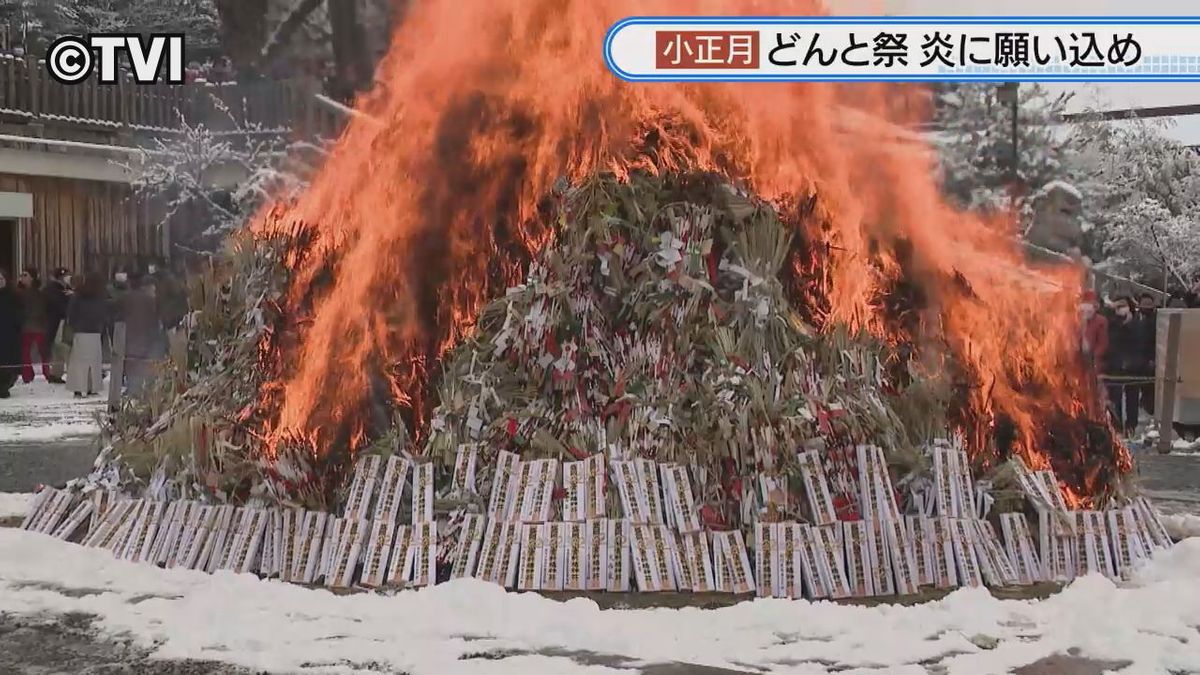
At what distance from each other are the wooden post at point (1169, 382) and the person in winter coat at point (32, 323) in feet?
46.0

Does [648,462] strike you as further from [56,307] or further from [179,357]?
[56,307]

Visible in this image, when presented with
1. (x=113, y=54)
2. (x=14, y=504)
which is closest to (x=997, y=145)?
(x=113, y=54)

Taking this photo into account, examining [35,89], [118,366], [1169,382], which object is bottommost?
[1169,382]

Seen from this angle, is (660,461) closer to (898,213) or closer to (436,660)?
(436,660)

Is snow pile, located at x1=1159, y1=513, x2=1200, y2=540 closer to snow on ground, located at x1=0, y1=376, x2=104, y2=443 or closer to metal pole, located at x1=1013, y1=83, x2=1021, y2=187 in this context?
snow on ground, located at x1=0, y1=376, x2=104, y2=443

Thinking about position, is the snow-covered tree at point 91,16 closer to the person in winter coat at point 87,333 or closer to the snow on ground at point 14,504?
the person in winter coat at point 87,333

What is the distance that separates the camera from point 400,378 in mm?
7637

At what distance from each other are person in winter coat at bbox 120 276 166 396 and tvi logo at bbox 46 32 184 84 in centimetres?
507

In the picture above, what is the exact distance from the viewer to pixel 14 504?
9.20 metres

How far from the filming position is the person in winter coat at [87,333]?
54.9 ft

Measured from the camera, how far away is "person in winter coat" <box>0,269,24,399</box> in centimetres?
1695
